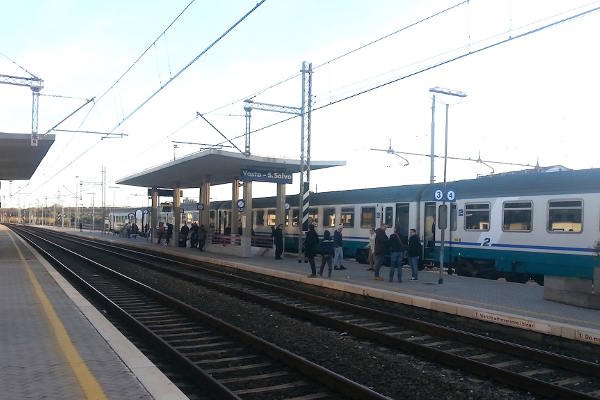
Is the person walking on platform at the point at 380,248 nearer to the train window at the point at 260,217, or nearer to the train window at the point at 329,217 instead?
the train window at the point at 329,217

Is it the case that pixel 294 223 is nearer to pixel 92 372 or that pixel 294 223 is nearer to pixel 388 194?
pixel 388 194

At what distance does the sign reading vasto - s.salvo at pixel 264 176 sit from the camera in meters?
26.5

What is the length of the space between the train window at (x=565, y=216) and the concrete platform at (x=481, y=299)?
6.54 ft

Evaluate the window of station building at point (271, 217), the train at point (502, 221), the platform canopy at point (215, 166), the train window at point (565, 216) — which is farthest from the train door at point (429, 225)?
the window of station building at point (271, 217)

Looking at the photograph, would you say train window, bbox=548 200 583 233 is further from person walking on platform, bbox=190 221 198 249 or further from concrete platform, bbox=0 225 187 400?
person walking on platform, bbox=190 221 198 249

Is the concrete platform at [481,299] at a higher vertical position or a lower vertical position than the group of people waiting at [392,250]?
lower

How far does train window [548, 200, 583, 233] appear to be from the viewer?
15.7 metres

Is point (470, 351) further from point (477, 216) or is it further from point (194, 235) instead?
point (194, 235)

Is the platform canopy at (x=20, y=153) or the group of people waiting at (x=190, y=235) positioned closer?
the platform canopy at (x=20, y=153)

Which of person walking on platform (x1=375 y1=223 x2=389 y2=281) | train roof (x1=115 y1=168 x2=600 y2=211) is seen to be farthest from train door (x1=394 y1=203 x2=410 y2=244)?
person walking on platform (x1=375 y1=223 x2=389 y2=281)

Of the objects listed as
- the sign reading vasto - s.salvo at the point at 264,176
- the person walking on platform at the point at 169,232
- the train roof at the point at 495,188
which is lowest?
the person walking on platform at the point at 169,232

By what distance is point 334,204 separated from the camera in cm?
2709

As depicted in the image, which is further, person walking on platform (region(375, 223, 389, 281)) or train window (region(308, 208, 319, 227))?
train window (region(308, 208, 319, 227))

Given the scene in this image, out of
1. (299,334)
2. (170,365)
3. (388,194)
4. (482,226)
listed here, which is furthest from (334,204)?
(170,365)
